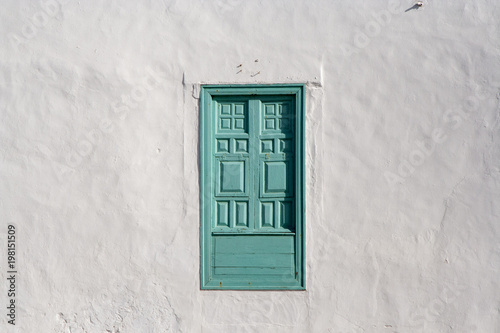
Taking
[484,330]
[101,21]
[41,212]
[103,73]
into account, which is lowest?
[484,330]

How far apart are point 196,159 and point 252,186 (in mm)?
485

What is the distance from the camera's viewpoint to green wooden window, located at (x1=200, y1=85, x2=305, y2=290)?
4.45m

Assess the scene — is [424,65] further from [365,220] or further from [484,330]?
[484,330]

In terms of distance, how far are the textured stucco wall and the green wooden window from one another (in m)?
0.09

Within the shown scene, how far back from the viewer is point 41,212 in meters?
4.50

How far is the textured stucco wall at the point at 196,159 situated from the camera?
14.4 ft

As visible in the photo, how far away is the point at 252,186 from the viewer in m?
4.52

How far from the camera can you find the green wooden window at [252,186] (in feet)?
14.6

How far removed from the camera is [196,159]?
4484 millimetres

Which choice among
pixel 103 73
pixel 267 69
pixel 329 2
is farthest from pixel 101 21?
pixel 329 2

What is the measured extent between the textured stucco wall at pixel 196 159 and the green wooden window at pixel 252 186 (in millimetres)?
87

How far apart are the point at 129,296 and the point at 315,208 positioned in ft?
5.23

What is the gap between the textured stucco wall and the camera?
438 cm

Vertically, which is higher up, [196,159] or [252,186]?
[196,159]
